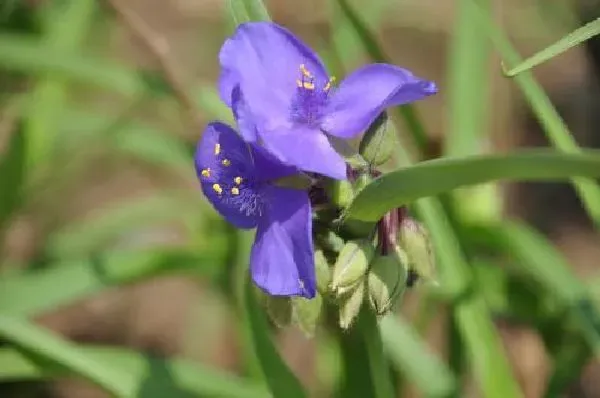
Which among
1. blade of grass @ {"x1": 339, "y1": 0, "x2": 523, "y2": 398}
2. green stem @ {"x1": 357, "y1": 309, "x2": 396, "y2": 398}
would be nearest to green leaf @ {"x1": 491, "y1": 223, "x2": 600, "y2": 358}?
blade of grass @ {"x1": 339, "y1": 0, "x2": 523, "y2": 398}

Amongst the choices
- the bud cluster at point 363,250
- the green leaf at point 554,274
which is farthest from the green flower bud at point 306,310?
the green leaf at point 554,274

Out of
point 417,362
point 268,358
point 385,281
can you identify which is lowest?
point 417,362

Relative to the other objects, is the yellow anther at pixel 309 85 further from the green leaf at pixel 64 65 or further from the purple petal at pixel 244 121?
the green leaf at pixel 64 65

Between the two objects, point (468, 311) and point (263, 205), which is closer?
point (263, 205)

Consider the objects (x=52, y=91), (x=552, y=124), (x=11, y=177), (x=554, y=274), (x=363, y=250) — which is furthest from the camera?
(x=52, y=91)

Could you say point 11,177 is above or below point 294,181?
above

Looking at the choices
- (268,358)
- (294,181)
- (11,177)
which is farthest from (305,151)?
(11,177)

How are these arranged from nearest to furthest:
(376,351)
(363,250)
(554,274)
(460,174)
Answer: (460,174)
(363,250)
(376,351)
(554,274)

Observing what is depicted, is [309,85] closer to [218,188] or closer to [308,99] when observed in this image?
[308,99]
